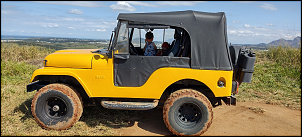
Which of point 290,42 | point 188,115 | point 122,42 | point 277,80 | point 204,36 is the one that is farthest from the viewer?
point 290,42

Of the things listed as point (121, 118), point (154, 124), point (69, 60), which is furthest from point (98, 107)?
point (69, 60)

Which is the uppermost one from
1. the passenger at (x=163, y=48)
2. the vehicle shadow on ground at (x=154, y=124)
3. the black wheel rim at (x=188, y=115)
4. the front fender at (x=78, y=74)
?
the passenger at (x=163, y=48)

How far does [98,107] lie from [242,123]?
11.0ft

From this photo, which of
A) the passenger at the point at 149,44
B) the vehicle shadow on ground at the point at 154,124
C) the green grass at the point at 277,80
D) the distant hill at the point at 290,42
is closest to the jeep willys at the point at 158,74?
the vehicle shadow on ground at the point at 154,124

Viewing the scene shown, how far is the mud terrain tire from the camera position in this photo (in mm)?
4730

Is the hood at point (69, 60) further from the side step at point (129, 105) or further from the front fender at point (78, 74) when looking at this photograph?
the side step at point (129, 105)

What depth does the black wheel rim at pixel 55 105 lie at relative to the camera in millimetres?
4883

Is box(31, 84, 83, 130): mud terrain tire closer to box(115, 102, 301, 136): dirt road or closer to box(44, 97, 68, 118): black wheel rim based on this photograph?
box(44, 97, 68, 118): black wheel rim

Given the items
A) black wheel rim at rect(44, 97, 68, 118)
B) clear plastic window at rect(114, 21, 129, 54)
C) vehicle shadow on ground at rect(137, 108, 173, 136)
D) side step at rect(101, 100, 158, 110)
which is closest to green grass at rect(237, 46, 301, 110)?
vehicle shadow on ground at rect(137, 108, 173, 136)

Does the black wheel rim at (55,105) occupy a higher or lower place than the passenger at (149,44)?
lower

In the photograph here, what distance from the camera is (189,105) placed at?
15.4 feet

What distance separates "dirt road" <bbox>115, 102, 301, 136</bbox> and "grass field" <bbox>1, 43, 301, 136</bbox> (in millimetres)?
341

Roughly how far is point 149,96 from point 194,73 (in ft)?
3.09

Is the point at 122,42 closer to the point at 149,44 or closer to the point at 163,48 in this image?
the point at 149,44
